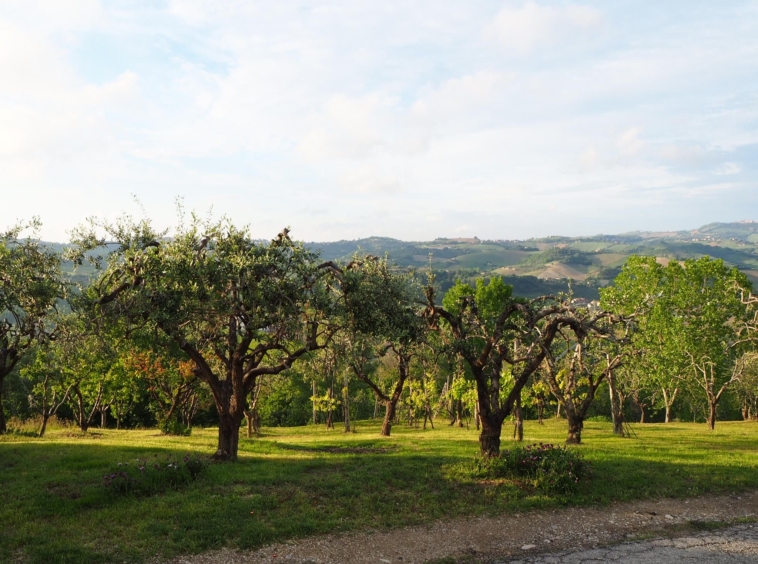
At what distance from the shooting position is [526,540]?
47.2ft

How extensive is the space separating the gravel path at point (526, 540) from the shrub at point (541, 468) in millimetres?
1262

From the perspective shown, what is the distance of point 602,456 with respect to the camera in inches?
925

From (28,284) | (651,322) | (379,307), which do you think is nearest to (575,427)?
(651,322)

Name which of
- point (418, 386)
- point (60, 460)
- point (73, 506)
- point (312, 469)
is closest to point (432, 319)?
point (312, 469)

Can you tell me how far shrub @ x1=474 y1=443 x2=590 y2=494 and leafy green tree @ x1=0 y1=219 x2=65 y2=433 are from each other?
1742cm

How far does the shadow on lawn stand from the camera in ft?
43.3

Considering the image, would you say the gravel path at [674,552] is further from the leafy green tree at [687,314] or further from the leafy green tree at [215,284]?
the leafy green tree at [687,314]

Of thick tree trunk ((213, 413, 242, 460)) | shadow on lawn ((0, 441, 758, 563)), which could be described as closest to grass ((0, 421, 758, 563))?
shadow on lawn ((0, 441, 758, 563))

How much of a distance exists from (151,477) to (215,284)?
6.84m

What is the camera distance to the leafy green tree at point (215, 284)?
16906 mm

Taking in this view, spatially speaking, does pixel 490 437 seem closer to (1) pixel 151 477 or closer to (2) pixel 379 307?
(2) pixel 379 307

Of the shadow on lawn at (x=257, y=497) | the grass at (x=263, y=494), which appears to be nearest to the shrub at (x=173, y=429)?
the grass at (x=263, y=494)

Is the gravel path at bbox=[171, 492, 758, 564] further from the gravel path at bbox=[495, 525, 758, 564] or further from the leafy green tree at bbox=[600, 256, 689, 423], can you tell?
the leafy green tree at bbox=[600, 256, 689, 423]

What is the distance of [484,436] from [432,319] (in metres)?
5.44
